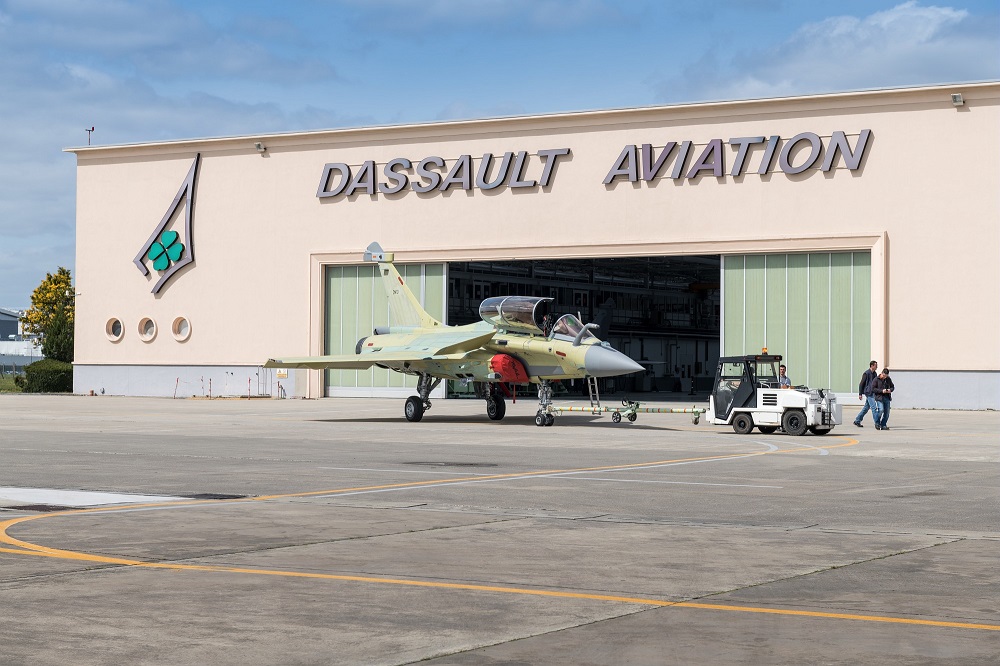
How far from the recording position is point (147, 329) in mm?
58969

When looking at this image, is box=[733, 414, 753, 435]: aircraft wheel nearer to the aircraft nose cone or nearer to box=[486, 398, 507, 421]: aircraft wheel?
the aircraft nose cone

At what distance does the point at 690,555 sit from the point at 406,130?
45213 millimetres

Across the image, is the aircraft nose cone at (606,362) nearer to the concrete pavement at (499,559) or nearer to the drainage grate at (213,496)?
the concrete pavement at (499,559)

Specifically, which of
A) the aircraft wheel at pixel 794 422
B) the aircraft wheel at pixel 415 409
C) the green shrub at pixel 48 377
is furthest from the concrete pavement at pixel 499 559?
the green shrub at pixel 48 377

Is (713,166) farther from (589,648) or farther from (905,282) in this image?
(589,648)

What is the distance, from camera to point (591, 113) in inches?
1954

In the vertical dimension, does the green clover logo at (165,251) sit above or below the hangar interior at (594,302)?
above

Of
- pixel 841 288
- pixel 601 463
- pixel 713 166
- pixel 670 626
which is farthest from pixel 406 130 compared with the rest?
pixel 670 626

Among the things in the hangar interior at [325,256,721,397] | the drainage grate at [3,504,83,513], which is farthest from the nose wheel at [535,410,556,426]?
the drainage grate at [3,504,83,513]

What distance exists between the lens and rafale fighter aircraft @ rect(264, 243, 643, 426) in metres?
32.2

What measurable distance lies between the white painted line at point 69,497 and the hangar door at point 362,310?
38087mm

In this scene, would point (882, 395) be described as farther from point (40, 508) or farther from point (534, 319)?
point (40, 508)

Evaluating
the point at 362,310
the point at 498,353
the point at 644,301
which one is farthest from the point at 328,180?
the point at 644,301

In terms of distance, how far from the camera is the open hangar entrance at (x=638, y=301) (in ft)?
213
